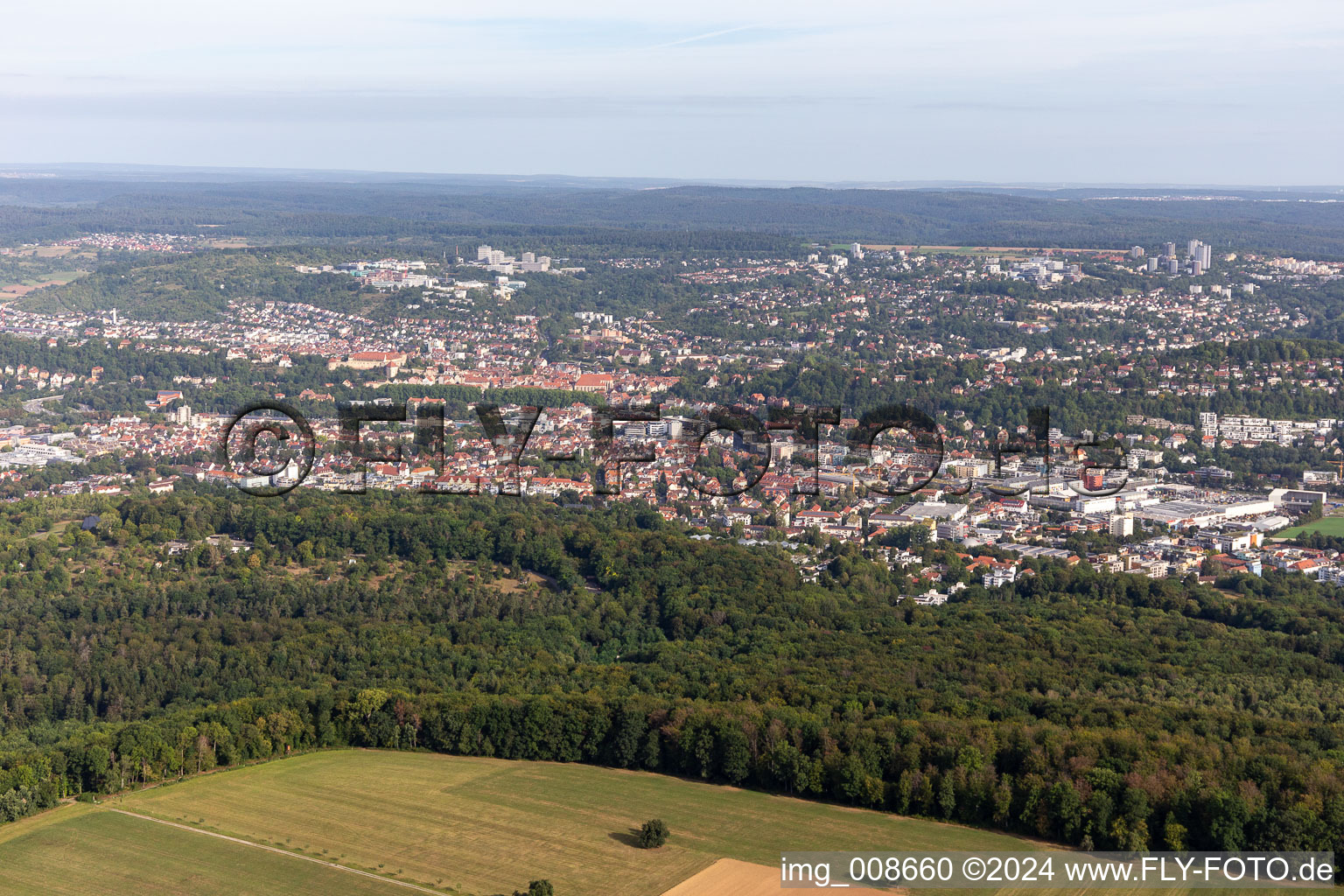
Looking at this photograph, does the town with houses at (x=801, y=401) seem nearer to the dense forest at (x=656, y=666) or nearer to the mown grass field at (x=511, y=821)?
the dense forest at (x=656, y=666)

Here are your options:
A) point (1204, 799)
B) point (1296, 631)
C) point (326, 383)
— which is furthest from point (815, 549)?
point (326, 383)

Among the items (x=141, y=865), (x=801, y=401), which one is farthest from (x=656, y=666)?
(x=801, y=401)

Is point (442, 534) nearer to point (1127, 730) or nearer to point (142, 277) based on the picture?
point (1127, 730)

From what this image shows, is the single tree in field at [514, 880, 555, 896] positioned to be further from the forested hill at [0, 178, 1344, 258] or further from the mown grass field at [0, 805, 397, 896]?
the forested hill at [0, 178, 1344, 258]

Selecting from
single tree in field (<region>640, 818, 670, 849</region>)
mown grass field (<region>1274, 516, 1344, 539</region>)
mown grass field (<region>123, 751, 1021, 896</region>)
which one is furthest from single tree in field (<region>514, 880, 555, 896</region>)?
mown grass field (<region>1274, 516, 1344, 539</region>)

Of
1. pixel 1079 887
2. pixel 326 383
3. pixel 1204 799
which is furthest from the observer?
pixel 326 383

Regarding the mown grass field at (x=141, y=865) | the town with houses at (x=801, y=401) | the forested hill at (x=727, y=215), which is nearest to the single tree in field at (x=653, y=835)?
the mown grass field at (x=141, y=865)

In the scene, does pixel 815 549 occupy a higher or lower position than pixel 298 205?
lower

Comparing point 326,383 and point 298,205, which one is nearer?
point 326,383

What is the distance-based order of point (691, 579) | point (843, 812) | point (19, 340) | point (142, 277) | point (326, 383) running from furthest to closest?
point (142, 277) → point (19, 340) → point (326, 383) → point (691, 579) → point (843, 812)
